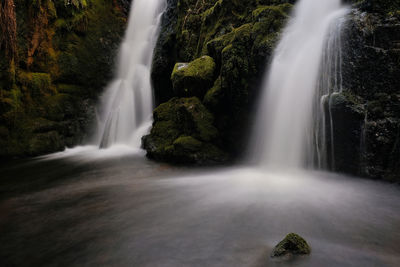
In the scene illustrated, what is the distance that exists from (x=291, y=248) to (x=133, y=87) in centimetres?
1038

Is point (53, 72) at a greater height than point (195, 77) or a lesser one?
greater

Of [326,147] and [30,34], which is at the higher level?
[30,34]

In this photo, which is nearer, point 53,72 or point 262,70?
point 262,70

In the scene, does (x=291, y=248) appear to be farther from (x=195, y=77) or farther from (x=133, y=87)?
(x=133, y=87)

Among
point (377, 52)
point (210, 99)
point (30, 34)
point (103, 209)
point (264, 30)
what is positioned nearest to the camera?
point (103, 209)

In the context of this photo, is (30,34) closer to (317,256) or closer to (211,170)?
(211,170)

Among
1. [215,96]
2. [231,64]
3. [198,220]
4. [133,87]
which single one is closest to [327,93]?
[231,64]

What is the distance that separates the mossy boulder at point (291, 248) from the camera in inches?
78.6

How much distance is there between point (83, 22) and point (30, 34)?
8.45ft

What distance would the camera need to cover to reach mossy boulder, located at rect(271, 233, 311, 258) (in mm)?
1996

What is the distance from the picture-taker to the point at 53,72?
9859mm

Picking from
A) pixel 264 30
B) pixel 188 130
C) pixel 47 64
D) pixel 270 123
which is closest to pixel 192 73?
pixel 188 130

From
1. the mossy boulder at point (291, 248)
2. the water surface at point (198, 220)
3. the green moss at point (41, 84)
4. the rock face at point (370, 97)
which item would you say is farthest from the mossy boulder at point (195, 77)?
the green moss at point (41, 84)

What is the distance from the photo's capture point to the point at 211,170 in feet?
18.7
